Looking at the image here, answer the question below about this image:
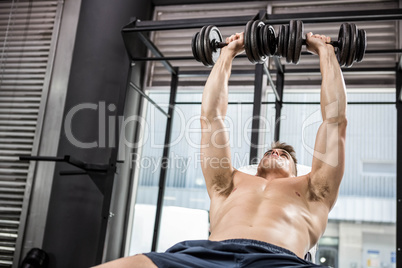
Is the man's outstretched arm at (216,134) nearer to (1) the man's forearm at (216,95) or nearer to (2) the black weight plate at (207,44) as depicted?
(1) the man's forearm at (216,95)

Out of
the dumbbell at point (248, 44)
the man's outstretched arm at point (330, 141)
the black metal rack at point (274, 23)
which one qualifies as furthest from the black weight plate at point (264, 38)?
the black metal rack at point (274, 23)

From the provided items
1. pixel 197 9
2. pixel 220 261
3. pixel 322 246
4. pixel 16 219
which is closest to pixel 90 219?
pixel 16 219

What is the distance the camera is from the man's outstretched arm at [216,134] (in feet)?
7.21

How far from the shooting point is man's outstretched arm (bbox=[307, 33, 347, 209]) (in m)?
2.07

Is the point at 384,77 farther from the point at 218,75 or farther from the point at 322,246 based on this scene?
the point at 218,75

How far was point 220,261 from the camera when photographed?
1654 mm

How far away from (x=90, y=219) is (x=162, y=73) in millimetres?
1598

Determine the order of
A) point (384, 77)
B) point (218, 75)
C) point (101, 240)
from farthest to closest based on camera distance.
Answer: point (384, 77)
point (101, 240)
point (218, 75)

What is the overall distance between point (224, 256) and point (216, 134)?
2.20 feet

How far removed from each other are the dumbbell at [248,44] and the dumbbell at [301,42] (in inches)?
2.5

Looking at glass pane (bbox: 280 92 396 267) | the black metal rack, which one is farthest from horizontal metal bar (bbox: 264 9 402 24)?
glass pane (bbox: 280 92 396 267)

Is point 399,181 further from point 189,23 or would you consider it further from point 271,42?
point 189,23

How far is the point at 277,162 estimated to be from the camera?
252 cm

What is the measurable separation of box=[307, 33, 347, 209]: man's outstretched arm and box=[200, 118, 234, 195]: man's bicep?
40cm
